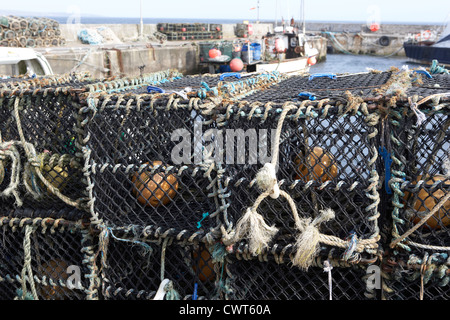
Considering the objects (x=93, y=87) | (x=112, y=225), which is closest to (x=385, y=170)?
(x=112, y=225)

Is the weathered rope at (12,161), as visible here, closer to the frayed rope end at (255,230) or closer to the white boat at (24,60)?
the frayed rope end at (255,230)

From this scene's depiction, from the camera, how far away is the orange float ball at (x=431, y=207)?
6.07 ft

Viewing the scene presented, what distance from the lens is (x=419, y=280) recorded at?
1983 mm

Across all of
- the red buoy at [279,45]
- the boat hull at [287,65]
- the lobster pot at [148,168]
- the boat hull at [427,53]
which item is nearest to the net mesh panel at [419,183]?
the lobster pot at [148,168]

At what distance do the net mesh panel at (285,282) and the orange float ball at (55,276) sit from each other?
106 cm

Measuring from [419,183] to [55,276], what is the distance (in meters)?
2.10

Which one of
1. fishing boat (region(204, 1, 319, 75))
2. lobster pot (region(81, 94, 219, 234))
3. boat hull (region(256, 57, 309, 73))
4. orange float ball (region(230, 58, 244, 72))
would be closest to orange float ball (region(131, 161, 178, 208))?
lobster pot (region(81, 94, 219, 234))

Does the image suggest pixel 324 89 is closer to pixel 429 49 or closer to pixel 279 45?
pixel 279 45

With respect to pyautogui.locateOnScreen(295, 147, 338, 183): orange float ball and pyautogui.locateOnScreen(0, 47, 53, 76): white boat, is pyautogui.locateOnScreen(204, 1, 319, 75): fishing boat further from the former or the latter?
pyautogui.locateOnScreen(295, 147, 338, 183): orange float ball

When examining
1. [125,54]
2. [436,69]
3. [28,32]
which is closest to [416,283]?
[436,69]

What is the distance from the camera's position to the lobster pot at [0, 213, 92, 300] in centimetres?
243

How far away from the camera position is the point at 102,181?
225 centimetres
